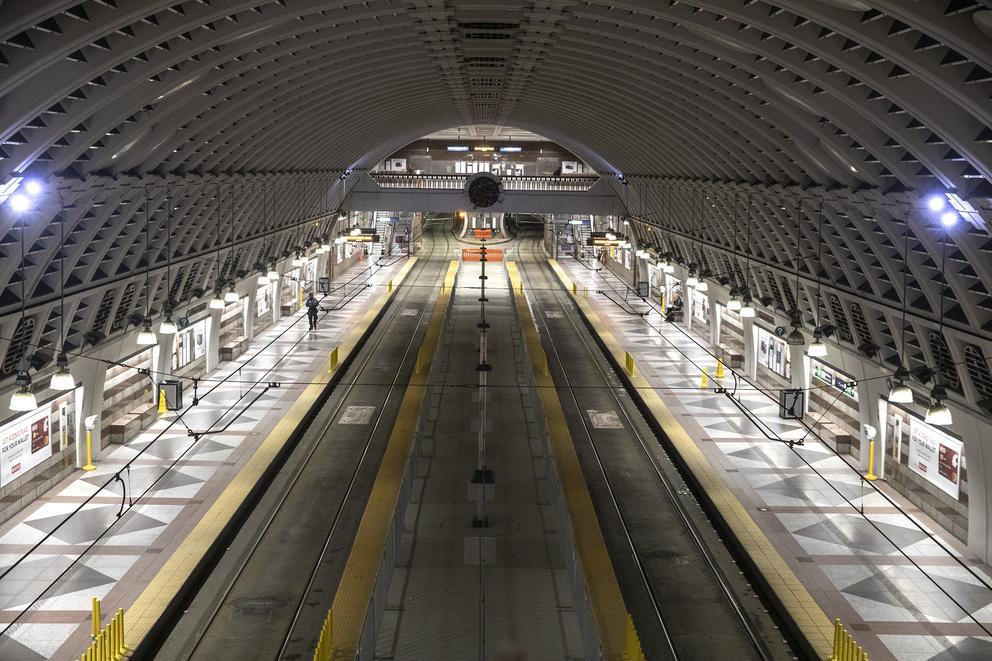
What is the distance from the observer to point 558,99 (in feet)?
117

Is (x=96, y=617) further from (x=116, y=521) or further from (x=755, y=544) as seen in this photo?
(x=755, y=544)

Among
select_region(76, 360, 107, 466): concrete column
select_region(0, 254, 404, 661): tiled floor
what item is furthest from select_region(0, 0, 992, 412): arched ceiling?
select_region(0, 254, 404, 661): tiled floor

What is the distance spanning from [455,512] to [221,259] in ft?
51.9

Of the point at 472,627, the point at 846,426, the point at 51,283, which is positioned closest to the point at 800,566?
the point at 472,627

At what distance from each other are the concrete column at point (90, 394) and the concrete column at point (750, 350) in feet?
67.9

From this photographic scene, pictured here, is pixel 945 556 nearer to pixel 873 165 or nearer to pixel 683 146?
pixel 873 165

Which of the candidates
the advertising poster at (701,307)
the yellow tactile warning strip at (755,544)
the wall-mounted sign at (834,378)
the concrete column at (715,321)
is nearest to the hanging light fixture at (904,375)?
the yellow tactile warning strip at (755,544)

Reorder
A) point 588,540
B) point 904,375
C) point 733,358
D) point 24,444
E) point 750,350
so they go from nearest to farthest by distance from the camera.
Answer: point 904,375 < point 588,540 < point 24,444 < point 750,350 < point 733,358

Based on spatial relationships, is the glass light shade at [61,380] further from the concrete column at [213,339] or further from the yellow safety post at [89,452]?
the concrete column at [213,339]

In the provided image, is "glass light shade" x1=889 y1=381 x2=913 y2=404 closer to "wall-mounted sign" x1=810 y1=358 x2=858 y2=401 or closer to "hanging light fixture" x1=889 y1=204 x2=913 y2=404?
"hanging light fixture" x1=889 y1=204 x2=913 y2=404

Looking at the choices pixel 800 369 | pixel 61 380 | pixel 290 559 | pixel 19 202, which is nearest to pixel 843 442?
pixel 800 369

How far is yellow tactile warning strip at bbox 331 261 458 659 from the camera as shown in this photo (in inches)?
648

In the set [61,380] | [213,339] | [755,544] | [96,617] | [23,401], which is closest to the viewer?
[96,617]

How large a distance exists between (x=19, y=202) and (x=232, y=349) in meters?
22.6
